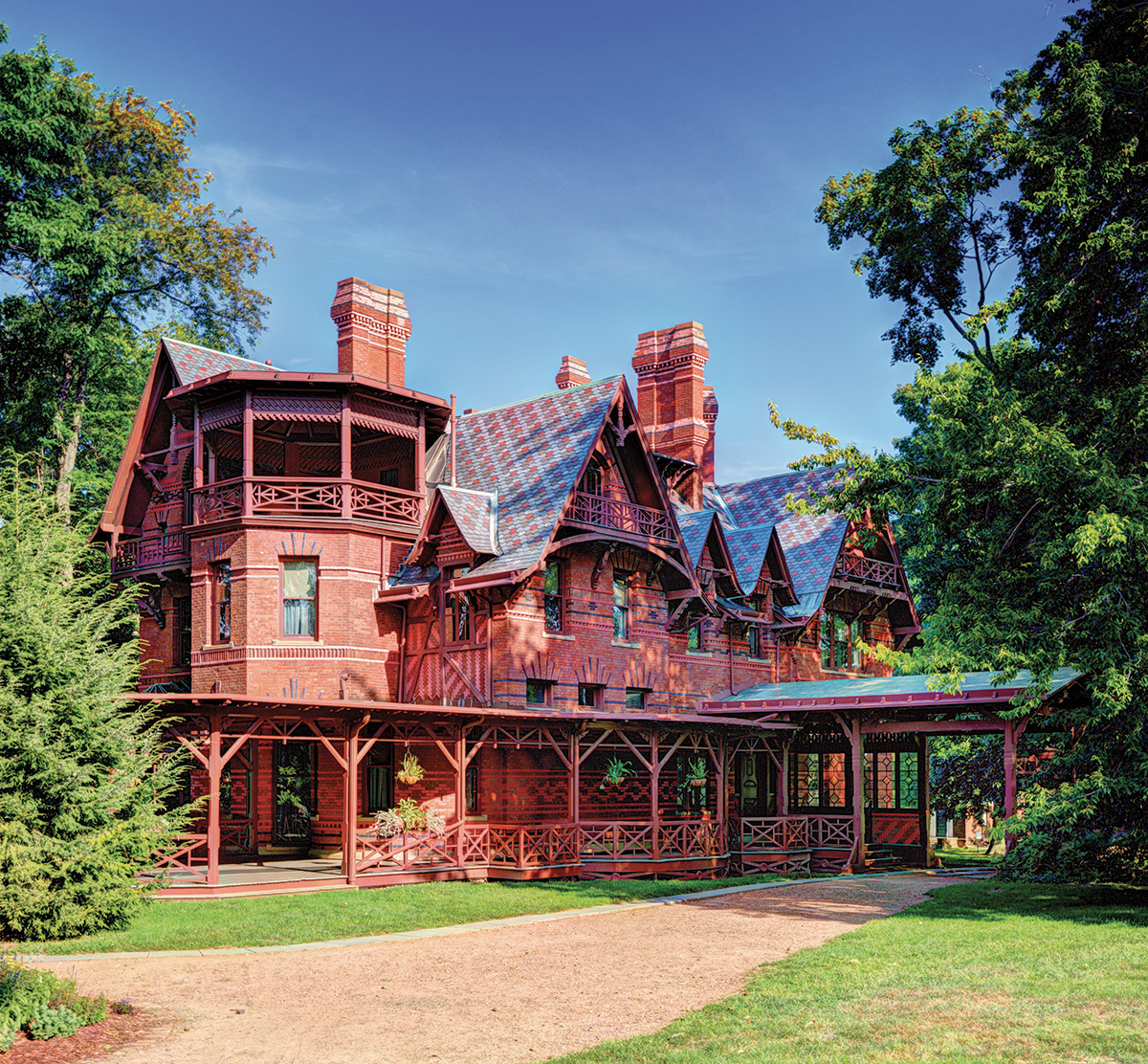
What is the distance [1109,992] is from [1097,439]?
384 inches

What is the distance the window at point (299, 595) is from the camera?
89.2 feet

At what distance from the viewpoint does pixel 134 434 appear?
1214 inches

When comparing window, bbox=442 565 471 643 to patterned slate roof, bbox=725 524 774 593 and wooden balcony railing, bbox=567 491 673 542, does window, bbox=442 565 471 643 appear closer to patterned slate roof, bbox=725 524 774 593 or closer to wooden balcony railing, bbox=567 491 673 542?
wooden balcony railing, bbox=567 491 673 542

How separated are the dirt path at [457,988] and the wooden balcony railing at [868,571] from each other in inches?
697

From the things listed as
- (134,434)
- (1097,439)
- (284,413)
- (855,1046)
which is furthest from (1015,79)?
(134,434)

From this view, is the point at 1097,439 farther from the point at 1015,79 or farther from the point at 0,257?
the point at 0,257

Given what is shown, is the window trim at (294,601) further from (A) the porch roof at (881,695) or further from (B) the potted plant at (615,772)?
(A) the porch roof at (881,695)

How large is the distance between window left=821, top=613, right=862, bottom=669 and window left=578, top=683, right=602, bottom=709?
10.4 metres

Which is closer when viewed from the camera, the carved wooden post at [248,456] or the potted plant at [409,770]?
the potted plant at [409,770]

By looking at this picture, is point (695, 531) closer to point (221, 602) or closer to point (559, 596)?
point (559, 596)

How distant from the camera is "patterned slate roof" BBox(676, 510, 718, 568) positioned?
3159 cm

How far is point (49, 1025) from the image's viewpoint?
1058 centimetres

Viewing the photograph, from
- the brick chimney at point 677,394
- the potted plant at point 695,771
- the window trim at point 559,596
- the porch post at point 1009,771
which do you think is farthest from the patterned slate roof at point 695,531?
the porch post at point 1009,771

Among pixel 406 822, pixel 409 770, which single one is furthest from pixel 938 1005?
pixel 409 770
